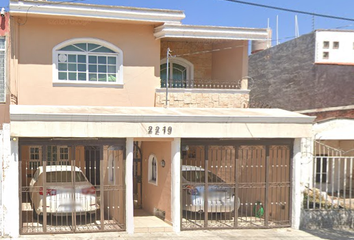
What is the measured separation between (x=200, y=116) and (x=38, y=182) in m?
4.24

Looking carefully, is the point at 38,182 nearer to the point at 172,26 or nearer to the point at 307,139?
the point at 172,26

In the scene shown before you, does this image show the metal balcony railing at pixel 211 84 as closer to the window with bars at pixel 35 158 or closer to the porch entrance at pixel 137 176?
the porch entrance at pixel 137 176

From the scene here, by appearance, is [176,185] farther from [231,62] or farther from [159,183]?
[231,62]

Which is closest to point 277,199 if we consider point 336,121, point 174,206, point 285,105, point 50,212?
point 174,206

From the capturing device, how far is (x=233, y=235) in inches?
394

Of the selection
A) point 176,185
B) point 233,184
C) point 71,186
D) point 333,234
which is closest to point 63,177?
point 71,186

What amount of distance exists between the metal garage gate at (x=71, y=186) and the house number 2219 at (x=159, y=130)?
0.81 meters

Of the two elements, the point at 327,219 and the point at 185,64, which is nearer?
the point at 327,219

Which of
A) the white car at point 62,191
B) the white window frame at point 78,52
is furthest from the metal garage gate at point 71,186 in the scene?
the white window frame at point 78,52

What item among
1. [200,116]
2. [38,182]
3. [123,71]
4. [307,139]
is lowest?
[38,182]

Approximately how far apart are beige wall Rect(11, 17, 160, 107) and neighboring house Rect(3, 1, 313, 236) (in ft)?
0.10

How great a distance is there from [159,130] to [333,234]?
17.6 ft

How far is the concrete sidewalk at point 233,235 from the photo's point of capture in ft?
31.1

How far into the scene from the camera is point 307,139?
11.4m
